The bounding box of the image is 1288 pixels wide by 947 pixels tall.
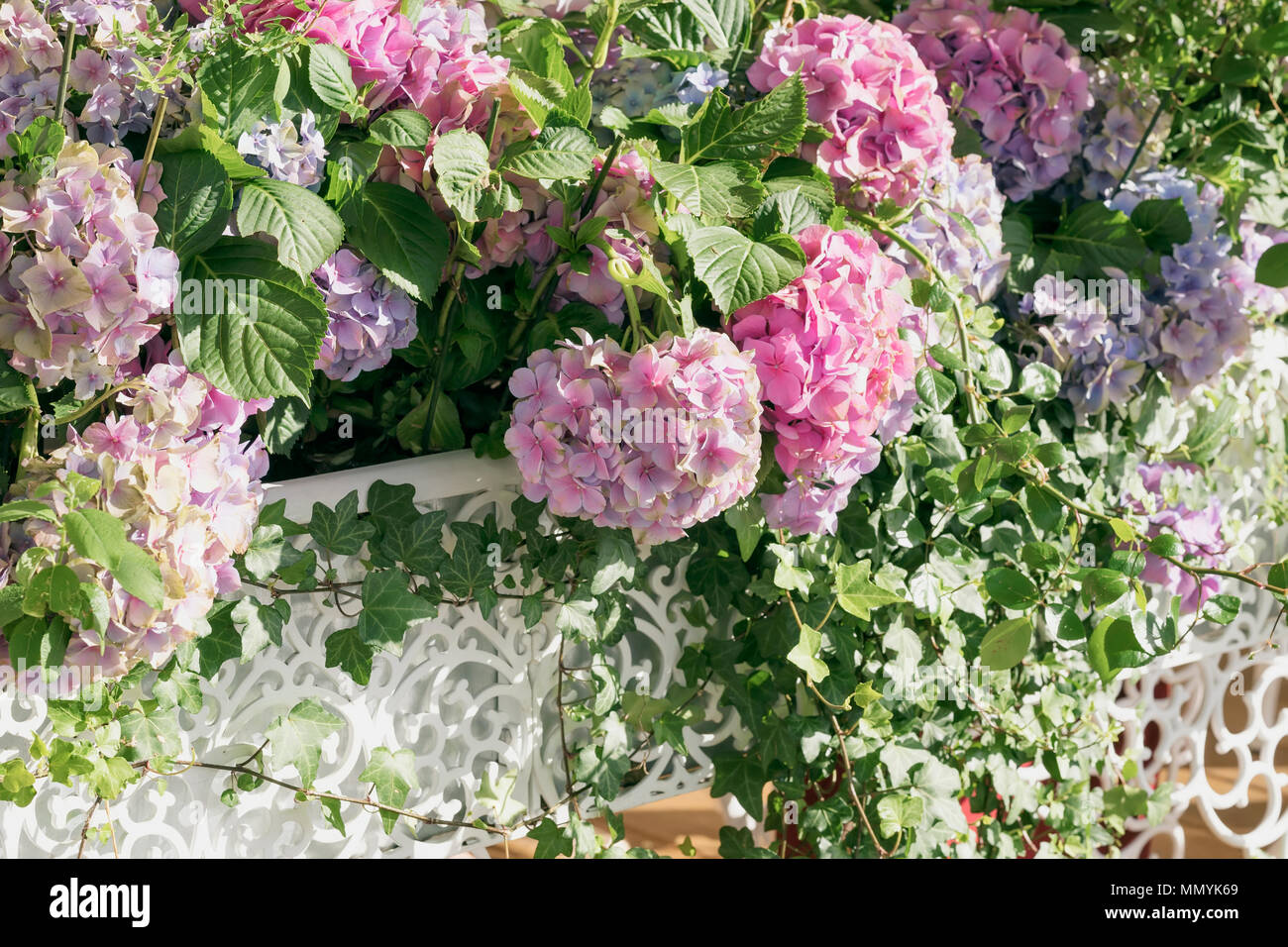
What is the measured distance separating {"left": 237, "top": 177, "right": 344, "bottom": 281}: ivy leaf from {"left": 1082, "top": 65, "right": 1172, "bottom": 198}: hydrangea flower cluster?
38.0 inches

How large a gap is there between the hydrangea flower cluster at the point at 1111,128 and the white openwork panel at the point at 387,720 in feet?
2.44

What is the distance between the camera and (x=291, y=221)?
2.36ft

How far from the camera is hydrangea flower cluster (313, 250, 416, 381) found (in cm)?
80

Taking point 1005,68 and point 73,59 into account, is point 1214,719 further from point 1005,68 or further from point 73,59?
point 73,59

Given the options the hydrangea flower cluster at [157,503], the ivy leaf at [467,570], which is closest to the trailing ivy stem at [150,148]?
the hydrangea flower cluster at [157,503]

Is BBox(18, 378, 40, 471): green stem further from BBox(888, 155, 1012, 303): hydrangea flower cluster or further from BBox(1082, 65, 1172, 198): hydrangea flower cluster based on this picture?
BBox(1082, 65, 1172, 198): hydrangea flower cluster

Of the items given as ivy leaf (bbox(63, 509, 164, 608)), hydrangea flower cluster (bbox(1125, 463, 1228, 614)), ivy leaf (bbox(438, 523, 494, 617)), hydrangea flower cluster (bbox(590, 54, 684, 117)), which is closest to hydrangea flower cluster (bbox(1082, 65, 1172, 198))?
hydrangea flower cluster (bbox(1125, 463, 1228, 614))

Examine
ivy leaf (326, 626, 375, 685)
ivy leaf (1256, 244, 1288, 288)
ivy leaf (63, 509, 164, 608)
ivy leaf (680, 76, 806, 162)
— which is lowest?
ivy leaf (326, 626, 375, 685)

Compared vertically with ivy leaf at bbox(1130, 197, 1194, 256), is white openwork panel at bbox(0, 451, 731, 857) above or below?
below

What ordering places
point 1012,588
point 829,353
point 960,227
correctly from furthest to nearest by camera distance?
point 960,227
point 1012,588
point 829,353

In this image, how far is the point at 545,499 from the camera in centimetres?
95

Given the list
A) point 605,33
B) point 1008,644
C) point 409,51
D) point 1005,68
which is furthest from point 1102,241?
point 409,51

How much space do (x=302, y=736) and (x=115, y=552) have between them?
0.29 meters
